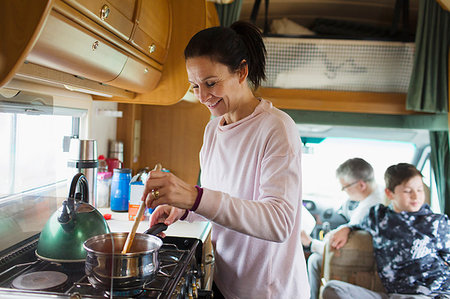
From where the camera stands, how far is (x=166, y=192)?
3.25 feet

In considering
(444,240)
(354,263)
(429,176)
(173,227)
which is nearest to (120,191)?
(173,227)

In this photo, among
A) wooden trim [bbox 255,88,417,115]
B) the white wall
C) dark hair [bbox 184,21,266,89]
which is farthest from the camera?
wooden trim [bbox 255,88,417,115]

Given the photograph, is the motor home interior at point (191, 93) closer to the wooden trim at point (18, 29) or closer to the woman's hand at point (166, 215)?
the wooden trim at point (18, 29)

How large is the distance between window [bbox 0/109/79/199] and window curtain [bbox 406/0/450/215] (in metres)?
2.16

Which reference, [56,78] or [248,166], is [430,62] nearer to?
[248,166]

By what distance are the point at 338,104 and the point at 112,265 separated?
7.01ft

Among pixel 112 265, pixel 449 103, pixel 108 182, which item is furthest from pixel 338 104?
pixel 112 265

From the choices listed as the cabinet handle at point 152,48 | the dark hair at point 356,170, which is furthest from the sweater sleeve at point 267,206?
the dark hair at point 356,170

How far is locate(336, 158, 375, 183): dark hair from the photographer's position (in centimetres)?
308

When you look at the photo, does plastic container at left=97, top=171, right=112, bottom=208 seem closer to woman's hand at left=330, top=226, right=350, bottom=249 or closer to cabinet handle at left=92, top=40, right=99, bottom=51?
cabinet handle at left=92, top=40, right=99, bottom=51

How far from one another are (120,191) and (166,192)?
135cm

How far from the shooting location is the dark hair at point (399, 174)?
2.52 metres

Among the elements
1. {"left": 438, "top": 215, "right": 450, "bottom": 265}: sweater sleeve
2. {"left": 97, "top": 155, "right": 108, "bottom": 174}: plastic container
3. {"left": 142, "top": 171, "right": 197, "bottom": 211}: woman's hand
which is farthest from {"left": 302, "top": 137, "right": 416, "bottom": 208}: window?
{"left": 142, "top": 171, "right": 197, "bottom": 211}: woman's hand

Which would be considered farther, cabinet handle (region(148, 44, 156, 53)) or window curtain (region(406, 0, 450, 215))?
window curtain (region(406, 0, 450, 215))
